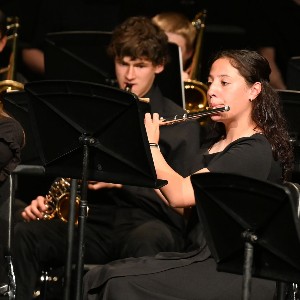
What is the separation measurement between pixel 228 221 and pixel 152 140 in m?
0.80

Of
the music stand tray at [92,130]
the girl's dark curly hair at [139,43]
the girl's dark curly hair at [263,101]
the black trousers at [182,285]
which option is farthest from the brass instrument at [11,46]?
the black trousers at [182,285]

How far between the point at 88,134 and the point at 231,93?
0.66 meters

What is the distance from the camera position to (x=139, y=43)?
4660 mm

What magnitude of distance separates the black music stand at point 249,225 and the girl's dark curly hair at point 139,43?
179 centimetres

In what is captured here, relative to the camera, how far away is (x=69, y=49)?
486 centimetres

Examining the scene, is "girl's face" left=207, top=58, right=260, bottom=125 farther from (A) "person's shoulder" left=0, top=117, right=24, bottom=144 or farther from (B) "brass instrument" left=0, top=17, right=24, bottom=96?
(B) "brass instrument" left=0, top=17, right=24, bottom=96

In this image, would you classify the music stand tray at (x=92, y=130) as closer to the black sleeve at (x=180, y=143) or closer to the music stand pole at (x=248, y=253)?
the music stand pole at (x=248, y=253)

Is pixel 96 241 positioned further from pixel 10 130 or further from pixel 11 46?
pixel 11 46

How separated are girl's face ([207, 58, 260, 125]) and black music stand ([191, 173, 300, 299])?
768mm

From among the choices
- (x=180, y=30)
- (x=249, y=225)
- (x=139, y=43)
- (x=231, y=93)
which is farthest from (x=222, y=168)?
(x=180, y=30)

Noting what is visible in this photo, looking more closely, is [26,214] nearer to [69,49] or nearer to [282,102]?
[69,49]

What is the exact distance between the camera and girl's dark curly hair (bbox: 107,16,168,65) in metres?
4.64

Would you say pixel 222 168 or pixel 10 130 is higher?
pixel 10 130

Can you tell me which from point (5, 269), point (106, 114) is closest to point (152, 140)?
point (106, 114)
